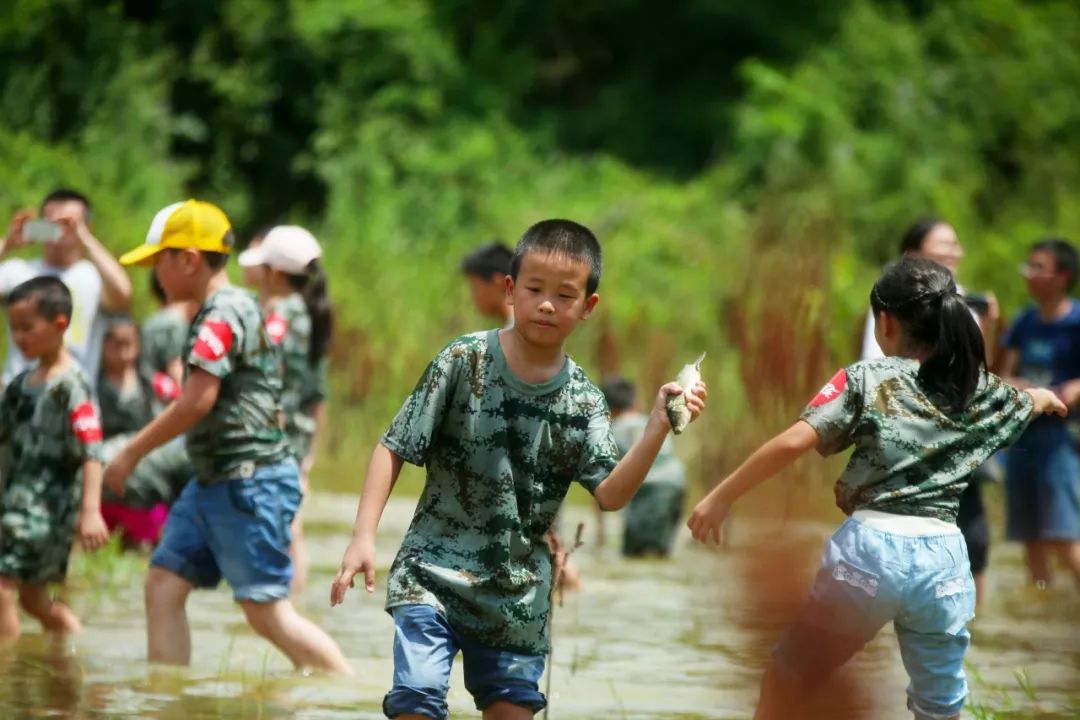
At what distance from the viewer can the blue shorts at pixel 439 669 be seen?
4629mm

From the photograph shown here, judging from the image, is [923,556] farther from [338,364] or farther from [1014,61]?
[1014,61]

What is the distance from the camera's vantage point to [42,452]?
7.10 m

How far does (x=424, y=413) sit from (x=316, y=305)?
384cm

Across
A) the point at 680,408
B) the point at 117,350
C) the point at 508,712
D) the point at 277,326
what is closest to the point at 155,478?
the point at 117,350

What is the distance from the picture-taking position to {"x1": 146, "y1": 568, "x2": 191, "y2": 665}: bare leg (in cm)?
651

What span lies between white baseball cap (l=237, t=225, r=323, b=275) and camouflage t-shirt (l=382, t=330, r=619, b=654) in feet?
11.0

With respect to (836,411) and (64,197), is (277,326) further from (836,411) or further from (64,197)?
(836,411)

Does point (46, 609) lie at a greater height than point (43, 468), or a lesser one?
lesser

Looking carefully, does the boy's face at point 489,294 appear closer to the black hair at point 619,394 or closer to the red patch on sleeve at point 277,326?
the red patch on sleeve at point 277,326

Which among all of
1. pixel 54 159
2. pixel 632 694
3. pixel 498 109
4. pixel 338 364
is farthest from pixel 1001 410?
pixel 498 109

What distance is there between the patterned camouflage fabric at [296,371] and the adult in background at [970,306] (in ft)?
7.89

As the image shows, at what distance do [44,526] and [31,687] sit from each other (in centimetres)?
74

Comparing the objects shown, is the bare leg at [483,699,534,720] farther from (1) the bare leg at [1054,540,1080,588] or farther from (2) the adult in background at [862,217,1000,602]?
(1) the bare leg at [1054,540,1080,588]

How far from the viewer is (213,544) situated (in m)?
6.49
